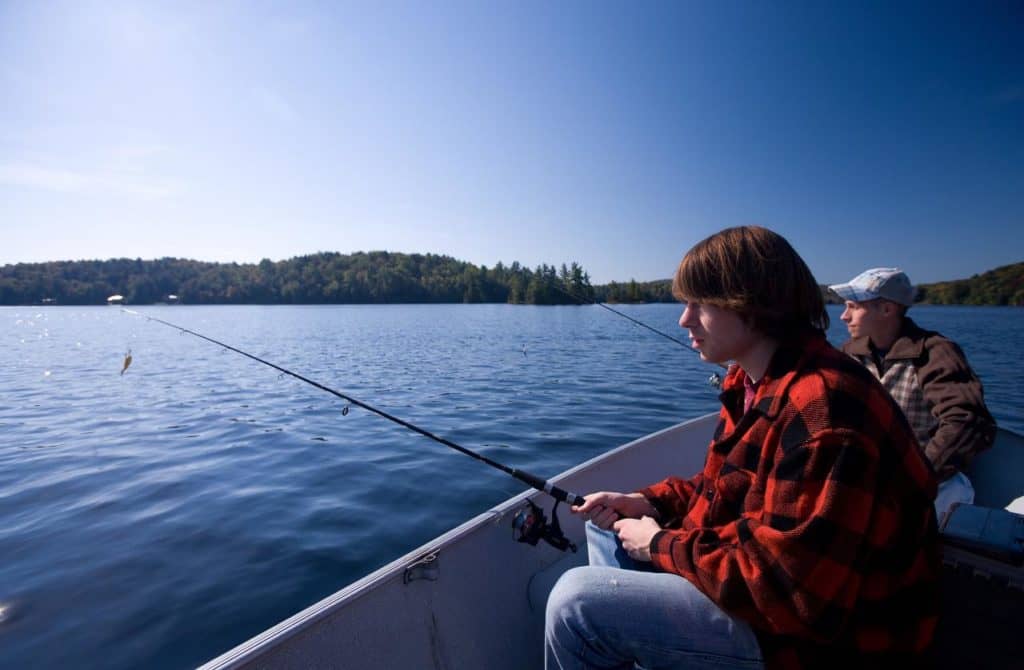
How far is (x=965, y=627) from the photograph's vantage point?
1.51m

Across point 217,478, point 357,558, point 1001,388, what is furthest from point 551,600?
point 1001,388

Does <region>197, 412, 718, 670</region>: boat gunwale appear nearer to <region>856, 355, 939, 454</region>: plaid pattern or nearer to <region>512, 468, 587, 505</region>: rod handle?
<region>512, 468, 587, 505</region>: rod handle

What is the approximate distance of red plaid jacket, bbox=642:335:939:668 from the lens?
118 centimetres

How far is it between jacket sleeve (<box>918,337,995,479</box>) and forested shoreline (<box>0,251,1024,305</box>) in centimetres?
4042

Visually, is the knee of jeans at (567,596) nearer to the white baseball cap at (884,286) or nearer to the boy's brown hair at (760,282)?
the boy's brown hair at (760,282)

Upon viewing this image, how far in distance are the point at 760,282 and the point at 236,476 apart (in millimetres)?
6720

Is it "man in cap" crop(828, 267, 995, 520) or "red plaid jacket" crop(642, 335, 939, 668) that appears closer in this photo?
"red plaid jacket" crop(642, 335, 939, 668)

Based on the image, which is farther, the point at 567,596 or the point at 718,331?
the point at 718,331

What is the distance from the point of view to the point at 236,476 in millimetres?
6355

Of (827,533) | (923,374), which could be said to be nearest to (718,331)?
(827,533)

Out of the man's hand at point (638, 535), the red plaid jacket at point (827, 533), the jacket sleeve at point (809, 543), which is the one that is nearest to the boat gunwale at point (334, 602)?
the man's hand at point (638, 535)

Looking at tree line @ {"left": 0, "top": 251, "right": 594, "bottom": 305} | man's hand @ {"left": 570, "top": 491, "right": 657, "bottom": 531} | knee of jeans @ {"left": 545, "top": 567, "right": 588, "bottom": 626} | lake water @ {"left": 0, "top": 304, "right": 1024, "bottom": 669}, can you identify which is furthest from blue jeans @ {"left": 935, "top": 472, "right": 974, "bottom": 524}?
tree line @ {"left": 0, "top": 251, "right": 594, "bottom": 305}

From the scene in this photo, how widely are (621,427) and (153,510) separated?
21.8 ft

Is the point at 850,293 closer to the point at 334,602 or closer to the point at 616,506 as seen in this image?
the point at 616,506
